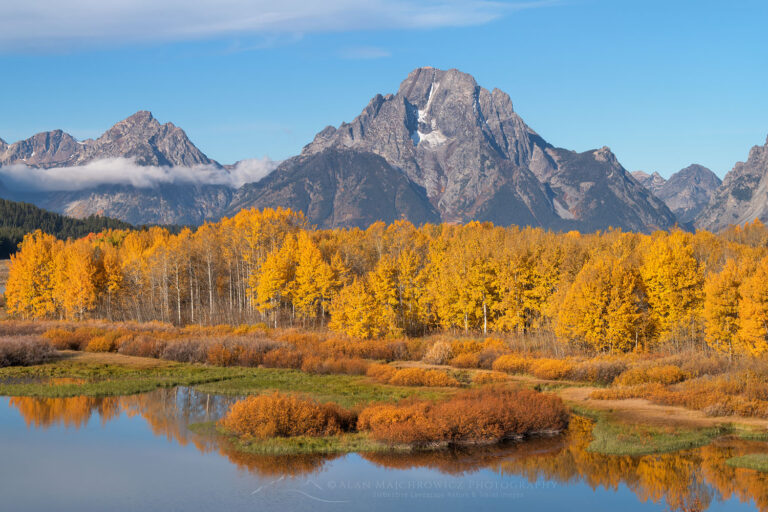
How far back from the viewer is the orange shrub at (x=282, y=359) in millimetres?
50938

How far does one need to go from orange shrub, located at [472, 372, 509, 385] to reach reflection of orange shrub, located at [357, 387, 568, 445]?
1124cm

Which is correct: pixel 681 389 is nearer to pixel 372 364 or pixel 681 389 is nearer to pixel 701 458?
pixel 701 458

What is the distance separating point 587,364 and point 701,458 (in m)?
19.7

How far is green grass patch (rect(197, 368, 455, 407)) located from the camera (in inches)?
1480

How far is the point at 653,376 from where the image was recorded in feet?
136

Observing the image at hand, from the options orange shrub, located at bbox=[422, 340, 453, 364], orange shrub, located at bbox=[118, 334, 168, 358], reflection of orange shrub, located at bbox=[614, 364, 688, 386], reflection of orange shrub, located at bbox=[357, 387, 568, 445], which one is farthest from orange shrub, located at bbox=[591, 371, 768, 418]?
orange shrub, located at bbox=[118, 334, 168, 358]

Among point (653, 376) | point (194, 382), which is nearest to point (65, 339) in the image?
point (194, 382)

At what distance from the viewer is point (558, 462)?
2614cm

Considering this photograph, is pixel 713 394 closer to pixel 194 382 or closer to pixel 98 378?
pixel 194 382

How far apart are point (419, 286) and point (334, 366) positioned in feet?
87.3

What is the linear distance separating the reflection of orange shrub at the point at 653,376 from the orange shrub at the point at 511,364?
7593mm

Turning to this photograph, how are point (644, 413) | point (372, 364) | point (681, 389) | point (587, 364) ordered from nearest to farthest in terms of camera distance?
point (644, 413), point (681, 389), point (587, 364), point (372, 364)

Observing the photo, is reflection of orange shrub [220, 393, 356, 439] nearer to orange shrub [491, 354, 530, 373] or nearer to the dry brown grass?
orange shrub [491, 354, 530, 373]

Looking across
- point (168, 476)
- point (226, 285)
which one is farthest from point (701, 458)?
point (226, 285)
